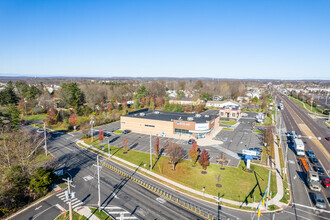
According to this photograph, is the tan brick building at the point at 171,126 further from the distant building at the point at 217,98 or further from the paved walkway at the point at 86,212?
the distant building at the point at 217,98

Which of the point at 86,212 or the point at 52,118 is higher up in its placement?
the point at 52,118

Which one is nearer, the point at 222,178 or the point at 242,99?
the point at 222,178

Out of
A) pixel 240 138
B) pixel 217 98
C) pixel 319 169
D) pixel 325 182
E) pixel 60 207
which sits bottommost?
pixel 240 138

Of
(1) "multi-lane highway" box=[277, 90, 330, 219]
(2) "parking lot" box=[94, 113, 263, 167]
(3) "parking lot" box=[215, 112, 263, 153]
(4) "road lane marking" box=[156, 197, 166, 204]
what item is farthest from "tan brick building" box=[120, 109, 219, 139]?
(4) "road lane marking" box=[156, 197, 166, 204]

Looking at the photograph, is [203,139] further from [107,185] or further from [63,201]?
[63,201]

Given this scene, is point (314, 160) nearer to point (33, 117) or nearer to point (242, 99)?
point (33, 117)

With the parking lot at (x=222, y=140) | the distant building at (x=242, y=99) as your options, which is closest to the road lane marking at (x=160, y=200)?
the parking lot at (x=222, y=140)

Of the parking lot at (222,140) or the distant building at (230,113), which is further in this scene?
the distant building at (230,113)

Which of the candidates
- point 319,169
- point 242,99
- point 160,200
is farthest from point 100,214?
point 242,99

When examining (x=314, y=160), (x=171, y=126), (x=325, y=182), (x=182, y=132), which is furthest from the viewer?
(x=171, y=126)
